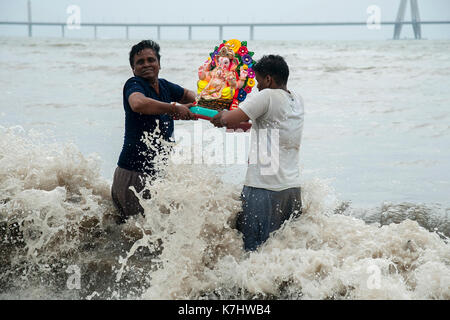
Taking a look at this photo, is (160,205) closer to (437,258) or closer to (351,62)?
(437,258)

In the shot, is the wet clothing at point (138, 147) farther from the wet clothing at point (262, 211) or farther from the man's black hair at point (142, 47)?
the wet clothing at point (262, 211)

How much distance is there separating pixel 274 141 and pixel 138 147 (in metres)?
1.04

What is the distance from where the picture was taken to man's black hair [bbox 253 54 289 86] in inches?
136

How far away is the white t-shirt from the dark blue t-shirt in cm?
76

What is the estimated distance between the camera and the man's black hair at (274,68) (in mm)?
3455

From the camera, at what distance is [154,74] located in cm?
392

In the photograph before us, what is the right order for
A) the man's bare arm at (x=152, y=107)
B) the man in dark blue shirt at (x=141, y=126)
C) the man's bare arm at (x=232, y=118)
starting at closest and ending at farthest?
the man's bare arm at (x=232, y=118) → the man's bare arm at (x=152, y=107) → the man in dark blue shirt at (x=141, y=126)

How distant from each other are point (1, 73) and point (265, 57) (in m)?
14.1

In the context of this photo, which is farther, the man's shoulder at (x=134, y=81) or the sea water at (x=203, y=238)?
the man's shoulder at (x=134, y=81)

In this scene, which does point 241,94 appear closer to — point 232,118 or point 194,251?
point 232,118

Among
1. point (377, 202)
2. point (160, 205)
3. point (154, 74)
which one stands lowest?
point (377, 202)

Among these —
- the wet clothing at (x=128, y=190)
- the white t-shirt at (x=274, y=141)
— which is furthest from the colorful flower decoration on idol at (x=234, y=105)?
the wet clothing at (x=128, y=190)

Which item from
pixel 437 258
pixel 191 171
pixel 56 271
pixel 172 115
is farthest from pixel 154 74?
pixel 437 258

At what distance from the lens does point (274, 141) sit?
346 centimetres
